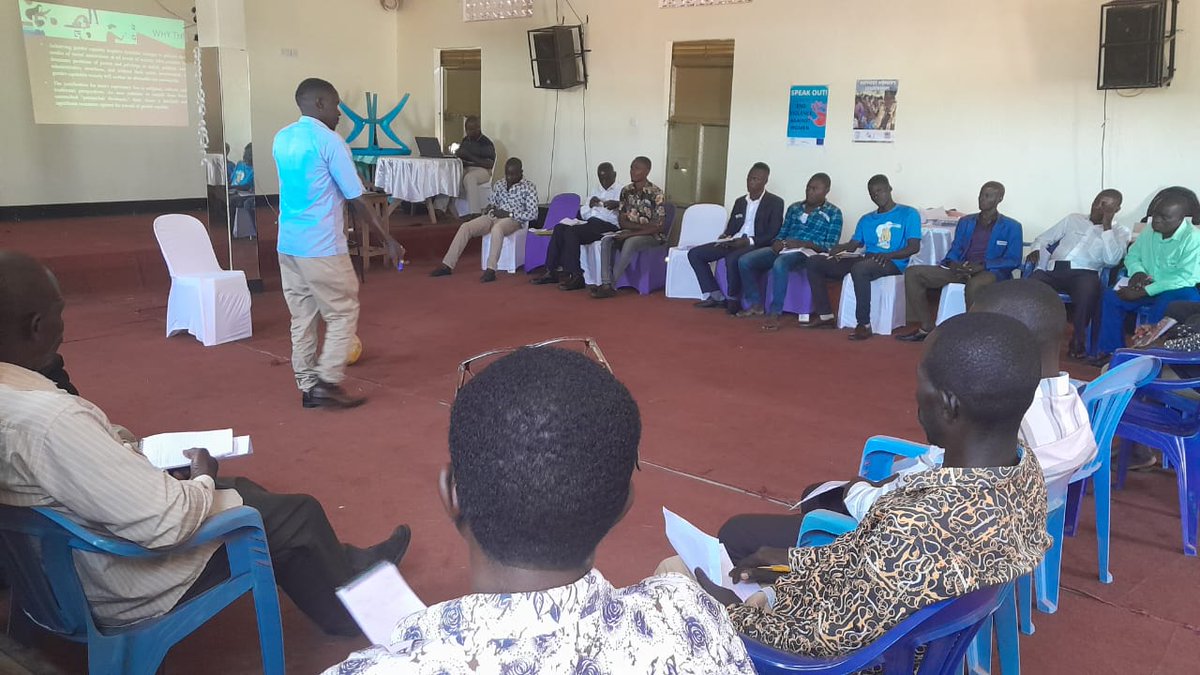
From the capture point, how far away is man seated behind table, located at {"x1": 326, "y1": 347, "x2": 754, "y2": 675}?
777mm

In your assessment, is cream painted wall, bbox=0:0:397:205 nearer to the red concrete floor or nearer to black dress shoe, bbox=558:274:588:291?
the red concrete floor

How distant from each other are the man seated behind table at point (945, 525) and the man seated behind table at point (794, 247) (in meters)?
4.81

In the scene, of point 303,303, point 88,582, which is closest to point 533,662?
point 88,582

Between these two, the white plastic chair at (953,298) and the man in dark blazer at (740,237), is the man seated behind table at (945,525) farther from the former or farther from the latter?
the man in dark blazer at (740,237)

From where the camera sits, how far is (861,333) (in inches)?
231

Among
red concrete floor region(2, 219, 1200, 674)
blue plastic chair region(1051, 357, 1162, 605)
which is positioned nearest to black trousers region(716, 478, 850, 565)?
red concrete floor region(2, 219, 1200, 674)

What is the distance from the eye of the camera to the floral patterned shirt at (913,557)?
129 cm

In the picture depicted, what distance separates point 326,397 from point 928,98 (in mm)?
5148

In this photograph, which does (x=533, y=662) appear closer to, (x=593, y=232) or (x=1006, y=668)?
(x=1006, y=668)

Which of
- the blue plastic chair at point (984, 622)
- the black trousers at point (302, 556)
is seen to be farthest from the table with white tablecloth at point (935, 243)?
the black trousers at point (302, 556)

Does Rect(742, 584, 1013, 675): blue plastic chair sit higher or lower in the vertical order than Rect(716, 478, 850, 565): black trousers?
higher

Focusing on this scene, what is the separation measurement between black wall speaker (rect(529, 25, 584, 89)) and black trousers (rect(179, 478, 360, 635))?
7544mm

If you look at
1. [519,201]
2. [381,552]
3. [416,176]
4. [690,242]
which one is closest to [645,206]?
[690,242]

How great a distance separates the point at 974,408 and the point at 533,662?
3.20ft
